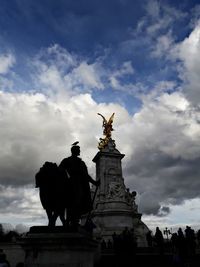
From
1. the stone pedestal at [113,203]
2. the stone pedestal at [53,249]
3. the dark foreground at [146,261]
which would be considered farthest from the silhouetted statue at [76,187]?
the stone pedestal at [113,203]

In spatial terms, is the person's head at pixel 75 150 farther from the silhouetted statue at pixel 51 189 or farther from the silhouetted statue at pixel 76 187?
the silhouetted statue at pixel 51 189

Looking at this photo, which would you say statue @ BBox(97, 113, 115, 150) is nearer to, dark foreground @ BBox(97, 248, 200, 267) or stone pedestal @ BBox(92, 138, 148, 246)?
stone pedestal @ BBox(92, 138, 148, 246)

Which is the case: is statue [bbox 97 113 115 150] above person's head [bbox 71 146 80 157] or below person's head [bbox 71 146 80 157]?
above

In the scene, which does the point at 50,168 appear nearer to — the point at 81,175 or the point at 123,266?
the point at 81,175

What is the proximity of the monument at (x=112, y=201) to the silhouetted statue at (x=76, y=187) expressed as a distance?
28.6 m

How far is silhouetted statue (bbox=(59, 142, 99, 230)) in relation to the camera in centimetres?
855

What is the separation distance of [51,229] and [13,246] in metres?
14.8

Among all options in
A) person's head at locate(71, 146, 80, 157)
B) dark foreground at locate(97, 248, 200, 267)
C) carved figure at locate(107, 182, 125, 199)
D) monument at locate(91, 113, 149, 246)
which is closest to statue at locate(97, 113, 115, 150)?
monument at locate(91, 113, 149, 246)

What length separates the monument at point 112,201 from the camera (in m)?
41.2

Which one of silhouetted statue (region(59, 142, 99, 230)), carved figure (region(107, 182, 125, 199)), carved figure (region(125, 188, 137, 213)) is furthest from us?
carved figure (region(125, 188, 137, 213))

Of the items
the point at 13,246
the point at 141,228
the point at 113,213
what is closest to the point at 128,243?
the point at 13,246

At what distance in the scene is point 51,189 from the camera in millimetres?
8156

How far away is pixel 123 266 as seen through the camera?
14.8m

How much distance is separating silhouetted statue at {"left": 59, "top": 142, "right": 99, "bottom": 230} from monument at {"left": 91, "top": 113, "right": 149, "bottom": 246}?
28636mm
